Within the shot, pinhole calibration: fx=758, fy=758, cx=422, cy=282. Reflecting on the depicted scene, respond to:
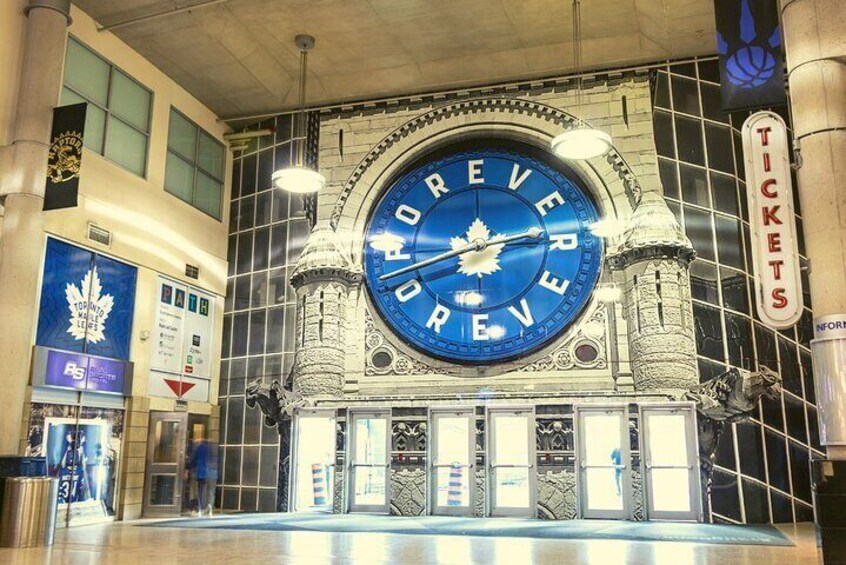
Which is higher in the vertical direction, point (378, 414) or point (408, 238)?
point (408, 238)

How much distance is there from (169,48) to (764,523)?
38.8 ft

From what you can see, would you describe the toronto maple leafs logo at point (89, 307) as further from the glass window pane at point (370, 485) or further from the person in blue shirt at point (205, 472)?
the glass window pane at point (370, 485)

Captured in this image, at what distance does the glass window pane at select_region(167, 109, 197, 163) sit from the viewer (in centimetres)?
1365

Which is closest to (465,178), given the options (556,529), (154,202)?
(154,202)

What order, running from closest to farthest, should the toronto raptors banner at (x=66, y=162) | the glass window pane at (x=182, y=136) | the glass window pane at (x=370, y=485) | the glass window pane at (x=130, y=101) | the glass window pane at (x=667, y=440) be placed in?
1. the toronto raptors banner at (x=66, y=162)
2. the glass window pane at (x=667, y=440)
3. the glass window pane at (x=370, y=485)
4. the glass window pane at (x=130, y=101)
5. the glass window pane at (x=182, y=136)

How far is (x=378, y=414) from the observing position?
1207 centimetres

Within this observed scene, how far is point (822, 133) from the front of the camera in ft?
23.1

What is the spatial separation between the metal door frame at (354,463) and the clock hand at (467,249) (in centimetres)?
236

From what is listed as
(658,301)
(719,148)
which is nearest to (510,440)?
(658,301)

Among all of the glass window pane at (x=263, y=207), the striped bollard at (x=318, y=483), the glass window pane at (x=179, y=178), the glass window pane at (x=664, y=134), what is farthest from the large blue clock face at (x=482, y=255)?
the glass window pane at (x=179, y=178)

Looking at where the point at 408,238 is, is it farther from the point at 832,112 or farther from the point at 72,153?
the point at 832,112

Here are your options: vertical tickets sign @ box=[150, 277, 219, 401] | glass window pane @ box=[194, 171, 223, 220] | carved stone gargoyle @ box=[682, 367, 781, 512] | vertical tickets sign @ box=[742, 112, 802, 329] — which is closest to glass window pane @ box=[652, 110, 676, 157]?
carved stone gargoyle @ box=[682, 367, 781, 512]

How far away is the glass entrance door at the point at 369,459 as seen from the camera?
11750 millimetres

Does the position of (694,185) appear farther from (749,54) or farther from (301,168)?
(301,168)
